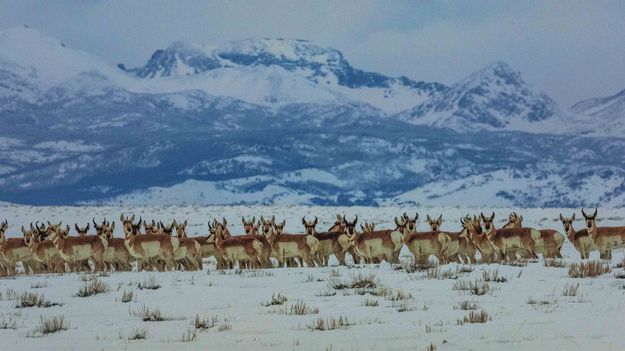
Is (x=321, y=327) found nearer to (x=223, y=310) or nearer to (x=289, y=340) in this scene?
(x=289, y=340)

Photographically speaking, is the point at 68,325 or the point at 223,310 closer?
the point at 68,325

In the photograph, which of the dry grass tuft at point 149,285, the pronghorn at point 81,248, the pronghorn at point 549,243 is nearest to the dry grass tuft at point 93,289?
the dry grass tuft at point 149,285

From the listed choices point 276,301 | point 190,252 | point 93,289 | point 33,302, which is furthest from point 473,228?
point 33,302

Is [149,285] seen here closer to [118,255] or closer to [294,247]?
[294,247]

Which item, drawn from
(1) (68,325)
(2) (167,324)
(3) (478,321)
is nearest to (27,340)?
(1) (68,325)

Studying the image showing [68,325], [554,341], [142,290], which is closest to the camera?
[554,341]

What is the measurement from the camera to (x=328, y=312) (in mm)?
14602

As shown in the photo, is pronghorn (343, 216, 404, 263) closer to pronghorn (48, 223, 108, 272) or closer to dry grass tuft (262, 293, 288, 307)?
pronghorn (48, 223, 108, 272)

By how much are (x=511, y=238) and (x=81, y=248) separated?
405 inches

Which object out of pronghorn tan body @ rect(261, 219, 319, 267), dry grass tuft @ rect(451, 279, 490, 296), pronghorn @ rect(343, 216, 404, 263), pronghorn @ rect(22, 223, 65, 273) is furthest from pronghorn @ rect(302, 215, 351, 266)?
dry grass tuft @ rect(451, 279, 490, 296)

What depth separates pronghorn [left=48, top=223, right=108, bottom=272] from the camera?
2352 centimetres

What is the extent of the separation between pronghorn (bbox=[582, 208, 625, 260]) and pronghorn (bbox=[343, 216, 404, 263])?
465cm

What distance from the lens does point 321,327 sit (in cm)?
1312

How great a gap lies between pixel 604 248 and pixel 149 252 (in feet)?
35.9
